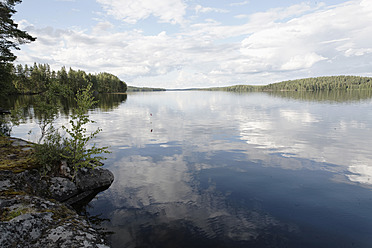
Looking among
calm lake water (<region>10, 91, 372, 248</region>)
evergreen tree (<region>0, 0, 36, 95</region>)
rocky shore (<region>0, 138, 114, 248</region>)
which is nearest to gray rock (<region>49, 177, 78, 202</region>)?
rocky shore (<region>0, 138, 114, 248</region>)

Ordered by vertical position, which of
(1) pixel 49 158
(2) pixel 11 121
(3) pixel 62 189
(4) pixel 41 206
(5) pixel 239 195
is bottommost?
(5) pixel 239 195

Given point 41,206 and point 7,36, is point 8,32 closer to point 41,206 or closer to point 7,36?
point 7,36

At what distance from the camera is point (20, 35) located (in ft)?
89.2

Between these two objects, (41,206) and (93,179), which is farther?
(93,179)

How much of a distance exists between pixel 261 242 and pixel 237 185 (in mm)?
5115

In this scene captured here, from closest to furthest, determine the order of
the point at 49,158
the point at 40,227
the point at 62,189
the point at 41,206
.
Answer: the point at 40,227 → the point at 41,206 → the point at 62,189 → the point at 49,158

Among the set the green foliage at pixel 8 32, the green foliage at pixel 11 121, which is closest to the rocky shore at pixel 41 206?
the green foliage at pixel 11 121

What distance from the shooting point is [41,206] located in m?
7.95

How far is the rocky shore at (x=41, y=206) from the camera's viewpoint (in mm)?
6387

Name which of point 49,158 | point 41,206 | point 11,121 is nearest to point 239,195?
point 41,206

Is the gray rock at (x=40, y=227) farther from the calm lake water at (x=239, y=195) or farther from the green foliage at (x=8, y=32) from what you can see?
the green foliage at (x=8, y=32)

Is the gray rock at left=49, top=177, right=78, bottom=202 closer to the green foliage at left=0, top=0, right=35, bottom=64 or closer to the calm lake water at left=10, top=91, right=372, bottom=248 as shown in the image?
the calm lake water at left=10, top=91, right=372, bottom=248

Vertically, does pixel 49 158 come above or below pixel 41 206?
above

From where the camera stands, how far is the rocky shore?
6.39 m
